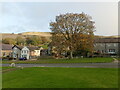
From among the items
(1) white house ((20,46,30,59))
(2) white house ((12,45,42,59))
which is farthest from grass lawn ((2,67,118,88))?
(2) white house ((12,45,42,59))

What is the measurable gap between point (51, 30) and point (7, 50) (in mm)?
43448

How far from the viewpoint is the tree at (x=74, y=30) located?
5825 cm

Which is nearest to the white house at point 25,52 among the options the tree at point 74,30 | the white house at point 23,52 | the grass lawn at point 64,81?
the white house at point 23,52

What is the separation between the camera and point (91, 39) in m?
59.0

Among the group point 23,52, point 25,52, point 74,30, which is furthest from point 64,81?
point 23,52

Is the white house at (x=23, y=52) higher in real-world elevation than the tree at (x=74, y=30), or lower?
lower

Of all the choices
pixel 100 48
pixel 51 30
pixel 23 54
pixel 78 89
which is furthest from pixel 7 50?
pixel 78 89

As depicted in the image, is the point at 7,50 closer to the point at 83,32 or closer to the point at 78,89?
the point at 83,32

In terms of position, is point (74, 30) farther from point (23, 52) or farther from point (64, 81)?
point (64, 81)

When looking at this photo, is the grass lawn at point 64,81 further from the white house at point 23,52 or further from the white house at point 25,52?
the white house at point 23,52

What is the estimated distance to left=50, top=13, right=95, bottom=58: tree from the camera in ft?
191

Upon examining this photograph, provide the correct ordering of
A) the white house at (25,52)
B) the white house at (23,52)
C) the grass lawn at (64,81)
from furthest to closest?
1. the white house at (23,52)
2. the white house at (25,52)
3. the grass lawn at (64,81)

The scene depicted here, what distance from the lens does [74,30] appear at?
60812 mm

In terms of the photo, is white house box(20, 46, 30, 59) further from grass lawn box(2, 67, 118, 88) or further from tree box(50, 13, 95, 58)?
grass lawn box(2, 67, 118, 88)
